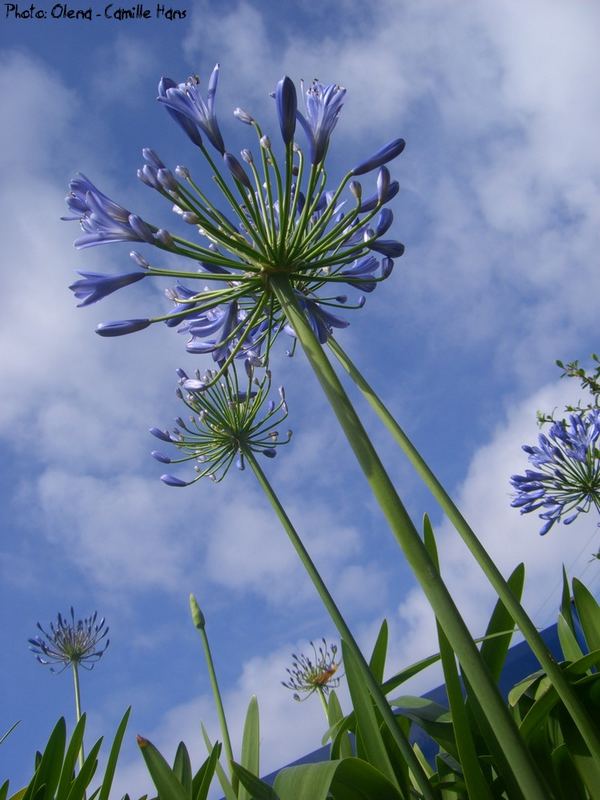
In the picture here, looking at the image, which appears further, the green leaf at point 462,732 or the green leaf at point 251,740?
the green leaf at point 251,740

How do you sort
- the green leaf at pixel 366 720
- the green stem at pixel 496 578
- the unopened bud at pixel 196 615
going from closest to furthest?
1. the green stem at pixel 496 578
2. the green leaf at pixel 366 720
3. the unopened bud at pixel 196 615

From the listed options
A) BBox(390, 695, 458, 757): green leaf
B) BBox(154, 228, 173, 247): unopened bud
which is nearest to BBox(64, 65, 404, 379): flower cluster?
BBox(154, 228, 173, 247): unopened bud

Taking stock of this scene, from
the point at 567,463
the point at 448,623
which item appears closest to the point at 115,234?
the point at 448,623

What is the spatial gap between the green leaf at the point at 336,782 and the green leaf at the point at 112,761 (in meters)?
0.81

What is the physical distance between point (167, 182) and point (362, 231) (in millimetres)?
794

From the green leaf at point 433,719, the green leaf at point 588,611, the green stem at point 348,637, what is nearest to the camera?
the green stem at point 348,637

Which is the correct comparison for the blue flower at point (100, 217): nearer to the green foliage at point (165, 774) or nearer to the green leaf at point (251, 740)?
the green foliage at point (165, 774)

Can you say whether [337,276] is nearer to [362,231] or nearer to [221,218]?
[362,231]

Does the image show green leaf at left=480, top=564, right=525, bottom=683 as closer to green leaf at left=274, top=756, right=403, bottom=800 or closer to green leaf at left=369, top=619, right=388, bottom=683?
green leaf at left=369, top=619, right=388, bottom=683

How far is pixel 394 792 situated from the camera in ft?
6.32

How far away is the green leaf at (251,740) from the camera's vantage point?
2934 mm

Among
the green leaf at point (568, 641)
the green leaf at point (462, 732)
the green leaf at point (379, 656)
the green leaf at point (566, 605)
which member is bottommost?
the green leaf at point (462, 732)

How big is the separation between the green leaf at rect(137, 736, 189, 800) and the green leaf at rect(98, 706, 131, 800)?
1.08 feet

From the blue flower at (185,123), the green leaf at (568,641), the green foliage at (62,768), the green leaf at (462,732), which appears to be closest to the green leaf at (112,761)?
the green foliage at (62,768)
